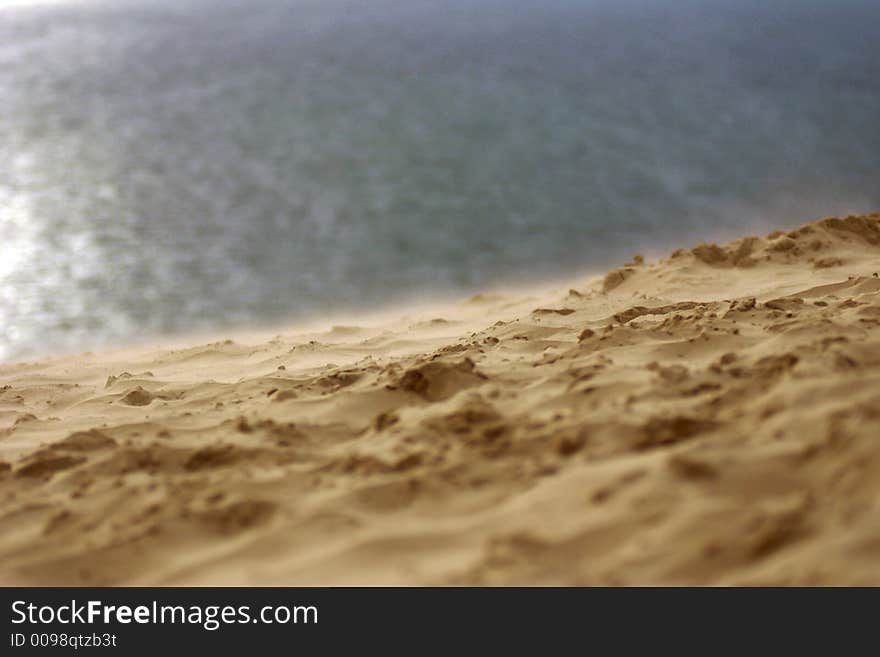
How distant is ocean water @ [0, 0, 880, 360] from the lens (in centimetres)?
590

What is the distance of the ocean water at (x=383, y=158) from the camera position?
19.4 feet

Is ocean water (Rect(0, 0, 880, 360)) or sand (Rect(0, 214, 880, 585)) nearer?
sand (Rect(0, 214, 880, 585))

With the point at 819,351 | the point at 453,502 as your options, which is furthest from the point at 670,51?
the point at 453,502

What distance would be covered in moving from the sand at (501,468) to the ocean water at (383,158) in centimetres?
240

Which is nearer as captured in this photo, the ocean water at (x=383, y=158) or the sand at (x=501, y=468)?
the sand at (x=501, y=468)

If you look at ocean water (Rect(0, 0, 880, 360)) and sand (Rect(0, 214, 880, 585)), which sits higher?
ocean water (Rect(0, 0, 880, 360))

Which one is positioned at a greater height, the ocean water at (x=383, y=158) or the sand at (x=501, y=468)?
the ocean water at (x=383, y=158)

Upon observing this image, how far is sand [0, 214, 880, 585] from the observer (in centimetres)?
178

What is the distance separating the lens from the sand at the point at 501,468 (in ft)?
5.85

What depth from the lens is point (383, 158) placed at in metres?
7.82

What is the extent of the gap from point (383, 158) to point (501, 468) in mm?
5992

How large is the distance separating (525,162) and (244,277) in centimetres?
295

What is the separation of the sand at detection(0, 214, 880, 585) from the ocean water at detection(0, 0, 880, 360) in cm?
240
